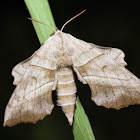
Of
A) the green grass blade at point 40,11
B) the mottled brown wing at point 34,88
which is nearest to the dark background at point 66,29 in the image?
the mottled brown wing at point 34,88

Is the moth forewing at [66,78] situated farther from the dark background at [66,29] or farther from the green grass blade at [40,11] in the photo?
the dark background at [66,29]

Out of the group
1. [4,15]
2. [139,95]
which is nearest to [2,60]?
[4,15]

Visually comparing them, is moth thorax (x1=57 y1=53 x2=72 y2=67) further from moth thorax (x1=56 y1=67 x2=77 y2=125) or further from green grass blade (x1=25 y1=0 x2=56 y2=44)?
green grass blade (x1=25 y1=0 x2=56 y2=44)

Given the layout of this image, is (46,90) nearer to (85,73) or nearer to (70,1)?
(85,73)

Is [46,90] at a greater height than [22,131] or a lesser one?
greater

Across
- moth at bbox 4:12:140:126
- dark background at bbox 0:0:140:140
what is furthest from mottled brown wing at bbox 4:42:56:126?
dark background at bbox 0:0:140:140
